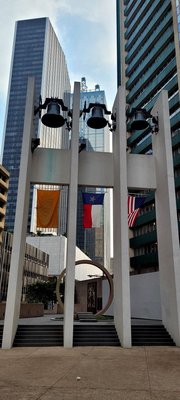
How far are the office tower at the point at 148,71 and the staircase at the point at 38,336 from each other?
120 ft

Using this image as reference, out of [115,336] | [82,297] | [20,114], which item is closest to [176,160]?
[82,297]

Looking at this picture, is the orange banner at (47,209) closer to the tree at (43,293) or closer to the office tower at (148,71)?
the office tower at (148,71)

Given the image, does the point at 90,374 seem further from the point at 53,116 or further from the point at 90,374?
the point at 53,116

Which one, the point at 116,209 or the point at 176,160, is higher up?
the point at 176,160

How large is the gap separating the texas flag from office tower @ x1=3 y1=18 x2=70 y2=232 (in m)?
125

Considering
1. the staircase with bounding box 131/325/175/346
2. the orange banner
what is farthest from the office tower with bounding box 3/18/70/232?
the staircase with bounding box 131/325/175/346

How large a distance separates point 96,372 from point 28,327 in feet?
25.2

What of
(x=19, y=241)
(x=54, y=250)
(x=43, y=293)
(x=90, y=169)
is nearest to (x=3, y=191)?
(x=43, y=293)

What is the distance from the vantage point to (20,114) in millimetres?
161375

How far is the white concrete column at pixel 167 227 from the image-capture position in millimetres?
14305

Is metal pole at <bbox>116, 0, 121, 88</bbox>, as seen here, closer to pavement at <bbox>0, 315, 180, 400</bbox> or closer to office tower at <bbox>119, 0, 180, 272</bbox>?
office tower at <bbox>119, 0, 180, 272</bbox>

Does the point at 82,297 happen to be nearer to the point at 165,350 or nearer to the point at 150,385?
the point at 165,350

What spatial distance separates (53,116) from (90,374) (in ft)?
37.8

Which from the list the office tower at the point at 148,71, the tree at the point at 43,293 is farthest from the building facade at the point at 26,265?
the office tower at the point at 148,71
